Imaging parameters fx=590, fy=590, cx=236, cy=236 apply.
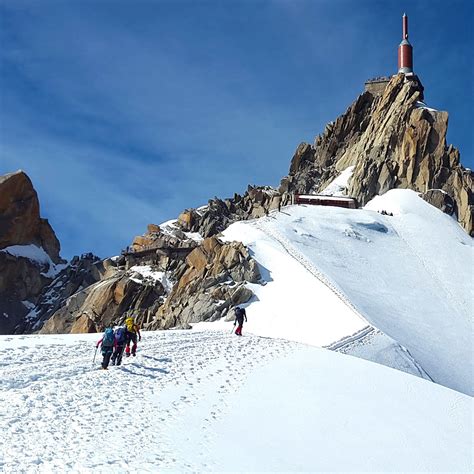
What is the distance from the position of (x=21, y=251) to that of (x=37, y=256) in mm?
2387

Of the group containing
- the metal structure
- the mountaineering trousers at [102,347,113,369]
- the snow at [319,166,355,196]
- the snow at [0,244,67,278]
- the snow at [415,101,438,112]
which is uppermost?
the metal structure

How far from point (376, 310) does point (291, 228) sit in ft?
54.1

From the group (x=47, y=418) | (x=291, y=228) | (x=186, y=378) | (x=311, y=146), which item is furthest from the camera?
(x=311, y=146)

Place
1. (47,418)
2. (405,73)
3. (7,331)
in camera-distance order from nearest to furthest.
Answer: (47,418)
(7,331)
(405,73)

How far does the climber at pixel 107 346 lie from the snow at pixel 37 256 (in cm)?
7159

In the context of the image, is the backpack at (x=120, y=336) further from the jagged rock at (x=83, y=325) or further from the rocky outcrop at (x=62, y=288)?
the rocky outcrop at (x=62, y=288)

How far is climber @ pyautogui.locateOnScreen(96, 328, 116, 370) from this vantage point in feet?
62.2

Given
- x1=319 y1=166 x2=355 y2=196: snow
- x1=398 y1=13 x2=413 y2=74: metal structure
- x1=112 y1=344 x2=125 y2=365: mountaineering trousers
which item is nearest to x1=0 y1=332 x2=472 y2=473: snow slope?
x1=112 y1=344 x2=125 y2=365: mountaineering trousers

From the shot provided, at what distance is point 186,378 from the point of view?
18.5m

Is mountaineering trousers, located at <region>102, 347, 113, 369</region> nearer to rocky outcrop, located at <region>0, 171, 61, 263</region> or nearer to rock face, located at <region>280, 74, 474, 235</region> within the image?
rock face, located at <region>280, 74, 474, 235</region>

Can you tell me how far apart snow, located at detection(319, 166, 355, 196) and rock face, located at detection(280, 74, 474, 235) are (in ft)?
5.45

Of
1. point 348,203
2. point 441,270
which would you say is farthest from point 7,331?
point 441,270

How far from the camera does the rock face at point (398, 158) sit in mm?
78375

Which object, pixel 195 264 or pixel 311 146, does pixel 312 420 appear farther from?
pixel 311 146
